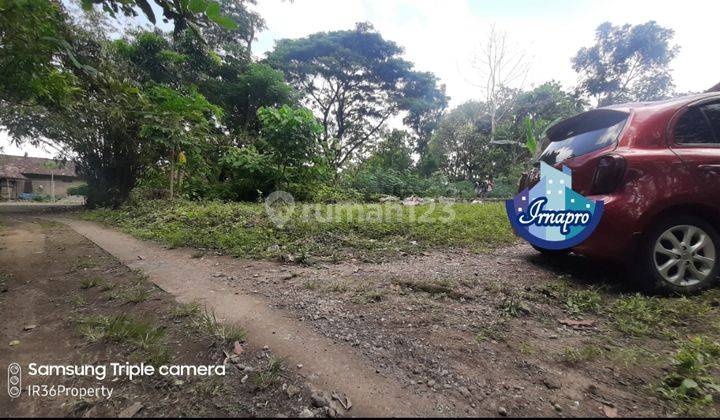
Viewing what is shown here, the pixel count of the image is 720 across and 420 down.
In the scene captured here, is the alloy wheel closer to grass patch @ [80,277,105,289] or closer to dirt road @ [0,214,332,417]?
dirt road @ [0,214,332,417]

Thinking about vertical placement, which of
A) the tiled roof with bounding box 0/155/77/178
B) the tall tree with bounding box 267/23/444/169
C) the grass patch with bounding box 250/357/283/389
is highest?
the tall tree with bounding box 267/23/444/169

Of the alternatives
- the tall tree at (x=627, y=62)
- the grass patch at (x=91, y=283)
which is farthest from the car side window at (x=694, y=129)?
the tall tree at (x=627, y=62)

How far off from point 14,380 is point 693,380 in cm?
315

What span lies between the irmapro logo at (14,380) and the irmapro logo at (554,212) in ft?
11.9

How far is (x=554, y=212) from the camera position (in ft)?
9.18

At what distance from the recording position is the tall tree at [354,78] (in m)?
20.0

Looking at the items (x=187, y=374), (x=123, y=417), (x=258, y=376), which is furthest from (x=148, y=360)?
(x=258, y=376)

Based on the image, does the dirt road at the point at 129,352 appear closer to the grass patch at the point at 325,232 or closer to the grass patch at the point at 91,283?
the grass patch at the point at 91,283

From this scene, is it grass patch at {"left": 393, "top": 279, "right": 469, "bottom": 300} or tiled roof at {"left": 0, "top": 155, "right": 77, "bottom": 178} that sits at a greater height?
tiled roof at {"left": 0, "top": 155, "right": 77, "bottom": 178}

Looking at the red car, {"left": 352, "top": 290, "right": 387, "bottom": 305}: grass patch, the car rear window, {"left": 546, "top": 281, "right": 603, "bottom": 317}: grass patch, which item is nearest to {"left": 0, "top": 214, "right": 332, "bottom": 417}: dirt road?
{"left": 352, "top": 290, "right": 387, "bottom": 305}: grass patch

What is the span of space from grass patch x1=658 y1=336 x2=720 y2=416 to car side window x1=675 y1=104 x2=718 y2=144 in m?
1.69

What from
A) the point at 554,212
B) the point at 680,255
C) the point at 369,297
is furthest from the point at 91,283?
the point at 680,255

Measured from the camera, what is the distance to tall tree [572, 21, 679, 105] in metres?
Answer: 18.3

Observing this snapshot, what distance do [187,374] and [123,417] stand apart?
280 mm
